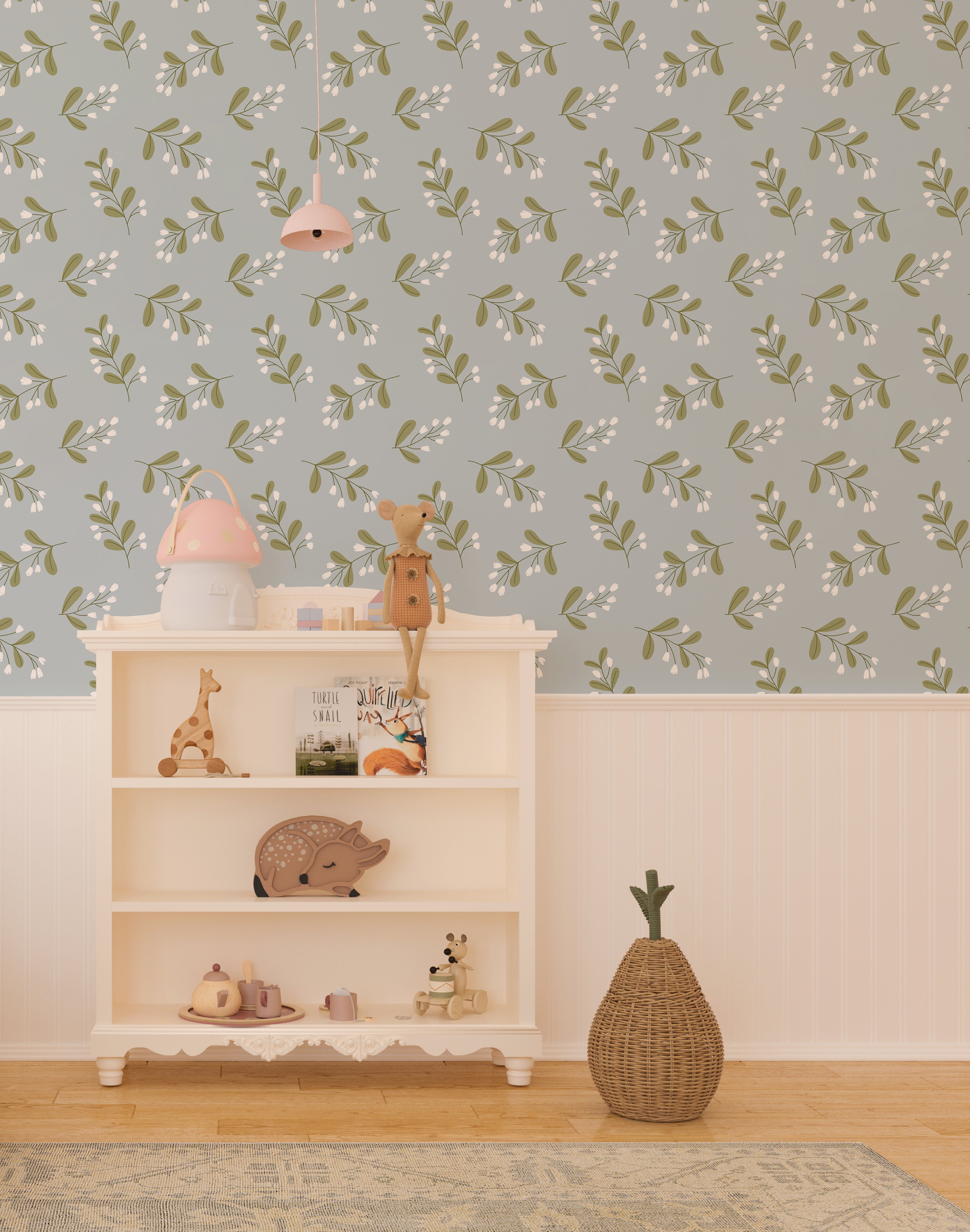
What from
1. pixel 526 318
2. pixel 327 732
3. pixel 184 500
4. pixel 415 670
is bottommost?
pixel 327 732

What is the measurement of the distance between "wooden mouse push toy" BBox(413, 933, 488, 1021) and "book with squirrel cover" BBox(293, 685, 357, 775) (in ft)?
1.61

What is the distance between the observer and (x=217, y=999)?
2.48 m

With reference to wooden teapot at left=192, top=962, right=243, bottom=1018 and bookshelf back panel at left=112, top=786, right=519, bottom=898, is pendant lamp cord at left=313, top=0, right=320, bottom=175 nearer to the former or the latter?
bookshelf back panel at left=112, top=786, right=519, bottom=898

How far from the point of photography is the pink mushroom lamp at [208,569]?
2521 millimetres

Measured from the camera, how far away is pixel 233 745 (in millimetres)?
2715

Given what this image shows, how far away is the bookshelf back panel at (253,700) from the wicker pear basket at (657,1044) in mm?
618

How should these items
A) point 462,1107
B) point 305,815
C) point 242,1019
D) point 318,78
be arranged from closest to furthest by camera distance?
point 462,1107, point 242,1019, point 305,815, point 318,78

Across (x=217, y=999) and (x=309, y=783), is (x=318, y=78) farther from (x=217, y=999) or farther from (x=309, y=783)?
(x=217, y=999)

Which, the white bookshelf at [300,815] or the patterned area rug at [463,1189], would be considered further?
the white bookshelf at [300,815]

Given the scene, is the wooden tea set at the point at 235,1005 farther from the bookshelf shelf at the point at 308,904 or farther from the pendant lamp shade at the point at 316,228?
the pendant lamp shade at the point at 316,228

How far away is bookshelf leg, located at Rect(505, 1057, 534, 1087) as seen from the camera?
2.48 metres

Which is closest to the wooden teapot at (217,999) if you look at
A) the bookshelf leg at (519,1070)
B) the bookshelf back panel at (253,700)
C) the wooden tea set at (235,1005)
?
the wooden tea set at (235,1005)

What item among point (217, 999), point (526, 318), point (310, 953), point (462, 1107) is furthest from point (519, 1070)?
point (526, 318)

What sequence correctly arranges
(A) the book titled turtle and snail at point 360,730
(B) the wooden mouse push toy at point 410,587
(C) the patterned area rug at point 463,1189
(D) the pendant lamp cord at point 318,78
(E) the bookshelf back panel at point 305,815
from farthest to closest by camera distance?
1. (D) the pendant lamp cord at point 318,78
2. (E) the bookshelf back panel at point 305,815
3. (A) the book titled turtle and snail at point 360,730
4. (B) the wooden mouse push toy at point 410,587
5. (C) the patterned area rug at point 463,1189
